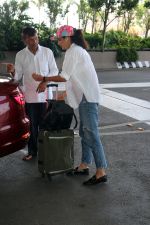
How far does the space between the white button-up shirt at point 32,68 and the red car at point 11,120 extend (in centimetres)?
82

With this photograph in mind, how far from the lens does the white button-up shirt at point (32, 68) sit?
5.91 metres

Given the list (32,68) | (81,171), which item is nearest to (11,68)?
(32,68)

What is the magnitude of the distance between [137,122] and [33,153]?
122 inches

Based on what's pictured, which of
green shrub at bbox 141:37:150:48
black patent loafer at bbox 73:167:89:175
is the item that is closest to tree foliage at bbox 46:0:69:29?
green shrub at bbox 141:37:150:48

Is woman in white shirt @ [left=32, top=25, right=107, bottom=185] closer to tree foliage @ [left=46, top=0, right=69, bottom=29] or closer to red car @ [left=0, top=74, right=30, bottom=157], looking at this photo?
red car @ [left=0, top=74, right=30, bottom=157]

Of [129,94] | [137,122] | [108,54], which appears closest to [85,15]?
[108,54]

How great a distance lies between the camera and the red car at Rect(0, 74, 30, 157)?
4.70 metres

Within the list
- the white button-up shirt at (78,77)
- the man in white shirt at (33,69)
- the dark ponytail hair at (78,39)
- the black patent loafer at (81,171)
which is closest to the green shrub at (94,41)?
the man in white shirt at (33,69)

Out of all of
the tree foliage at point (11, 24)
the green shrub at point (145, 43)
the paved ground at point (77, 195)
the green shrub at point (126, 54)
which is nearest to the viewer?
the paved ground at point (77, 195)

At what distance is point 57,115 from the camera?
5.15 metres

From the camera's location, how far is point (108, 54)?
2056 cm

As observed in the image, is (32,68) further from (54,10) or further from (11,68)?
(54,10)

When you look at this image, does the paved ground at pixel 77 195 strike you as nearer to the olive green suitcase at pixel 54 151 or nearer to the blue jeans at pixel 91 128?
the olive green suitcase at pixel 54 151

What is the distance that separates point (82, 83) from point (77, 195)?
1.21 m
